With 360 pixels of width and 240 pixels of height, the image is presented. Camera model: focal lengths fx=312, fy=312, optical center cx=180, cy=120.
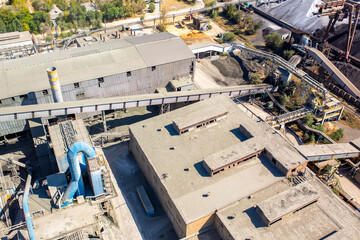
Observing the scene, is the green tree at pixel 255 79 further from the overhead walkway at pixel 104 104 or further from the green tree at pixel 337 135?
the green tree at pixel 337 135

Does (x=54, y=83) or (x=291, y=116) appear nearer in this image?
(x=54, y=83)

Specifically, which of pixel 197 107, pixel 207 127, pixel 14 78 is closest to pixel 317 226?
pixel 207 127

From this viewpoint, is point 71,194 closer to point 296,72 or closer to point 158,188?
point 158,188

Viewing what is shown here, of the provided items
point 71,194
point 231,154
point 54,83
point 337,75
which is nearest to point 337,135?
point 337,75

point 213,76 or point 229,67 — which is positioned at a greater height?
point 229,67

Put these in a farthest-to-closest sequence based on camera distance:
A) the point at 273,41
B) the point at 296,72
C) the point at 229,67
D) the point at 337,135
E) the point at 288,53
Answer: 1. the point at 273,41
2. the point at 288,53
3. the point at 229,67
4. the point at 296,72
5. the point at 337,135

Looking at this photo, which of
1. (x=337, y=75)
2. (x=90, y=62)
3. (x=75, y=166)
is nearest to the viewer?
(x=75, y=166)

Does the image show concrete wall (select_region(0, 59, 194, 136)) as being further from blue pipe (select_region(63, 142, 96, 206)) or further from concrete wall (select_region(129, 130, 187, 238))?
blue pipe (select_region(63, 142, 96, 206))

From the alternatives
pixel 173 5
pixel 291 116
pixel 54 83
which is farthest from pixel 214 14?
pixel 54 83

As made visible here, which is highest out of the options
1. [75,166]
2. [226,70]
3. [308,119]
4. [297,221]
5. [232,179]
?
[75,166]
